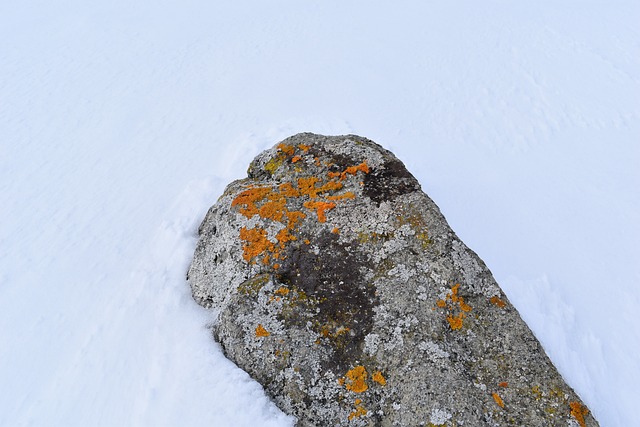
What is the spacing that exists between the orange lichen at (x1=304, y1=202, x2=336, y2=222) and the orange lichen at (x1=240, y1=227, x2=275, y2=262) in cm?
57

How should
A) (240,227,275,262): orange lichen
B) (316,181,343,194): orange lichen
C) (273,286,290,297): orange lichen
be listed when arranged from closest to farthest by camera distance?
(273,286,290,297): orange lichen, (240,227,275,262): orange lichen, (316,181,343,194): orange lichen

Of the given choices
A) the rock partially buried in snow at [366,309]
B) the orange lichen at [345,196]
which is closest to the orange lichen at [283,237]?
the rock partially buried in snow at [366,309]

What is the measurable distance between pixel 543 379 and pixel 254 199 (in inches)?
131

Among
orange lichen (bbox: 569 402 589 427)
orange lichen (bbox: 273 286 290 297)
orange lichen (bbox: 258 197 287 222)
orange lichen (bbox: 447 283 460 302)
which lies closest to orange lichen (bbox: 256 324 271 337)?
orange lichen (bbox: 273 286 290 297)

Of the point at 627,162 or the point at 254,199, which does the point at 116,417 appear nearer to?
the point at 254,199

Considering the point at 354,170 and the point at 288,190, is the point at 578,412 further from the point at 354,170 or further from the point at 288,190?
the point at 288,190

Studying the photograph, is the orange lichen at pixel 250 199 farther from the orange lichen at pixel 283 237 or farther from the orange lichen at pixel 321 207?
the orange lichen at pixel 321 207

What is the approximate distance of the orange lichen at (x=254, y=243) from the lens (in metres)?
5.00

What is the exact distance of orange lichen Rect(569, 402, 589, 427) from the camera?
3.89 metres

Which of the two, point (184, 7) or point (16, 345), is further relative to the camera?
point (184, 7)

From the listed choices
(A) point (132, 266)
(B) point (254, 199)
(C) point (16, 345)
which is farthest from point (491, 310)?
(C) point (16, 345)

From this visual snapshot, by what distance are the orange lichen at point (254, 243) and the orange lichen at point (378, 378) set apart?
164 centimetres

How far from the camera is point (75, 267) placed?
6.77 m

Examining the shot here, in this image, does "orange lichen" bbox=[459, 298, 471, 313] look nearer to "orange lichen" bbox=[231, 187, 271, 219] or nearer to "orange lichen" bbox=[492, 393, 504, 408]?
"orange lichen" bbox=[492, 393, 504, 408]
